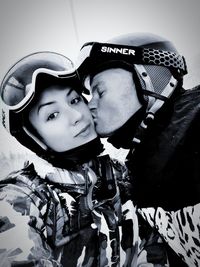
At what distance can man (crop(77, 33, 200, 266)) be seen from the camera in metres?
1.39

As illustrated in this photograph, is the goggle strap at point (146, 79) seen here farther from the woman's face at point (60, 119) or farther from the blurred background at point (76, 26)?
the woman's face at point (60, 119)

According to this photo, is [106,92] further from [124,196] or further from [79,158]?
[124,196]

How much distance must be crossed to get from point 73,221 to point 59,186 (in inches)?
7.1

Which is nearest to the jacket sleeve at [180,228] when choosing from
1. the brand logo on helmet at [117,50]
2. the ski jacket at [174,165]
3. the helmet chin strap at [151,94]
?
the ski jacket at [174,165]

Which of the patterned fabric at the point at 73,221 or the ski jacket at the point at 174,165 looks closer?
the patterned fabric at the point at 73,221

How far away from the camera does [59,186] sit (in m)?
1.40

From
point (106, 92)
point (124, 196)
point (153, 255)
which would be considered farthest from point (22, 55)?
point (153, 255)

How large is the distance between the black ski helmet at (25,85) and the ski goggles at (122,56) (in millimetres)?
82

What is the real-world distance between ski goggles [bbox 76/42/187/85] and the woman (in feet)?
0.30

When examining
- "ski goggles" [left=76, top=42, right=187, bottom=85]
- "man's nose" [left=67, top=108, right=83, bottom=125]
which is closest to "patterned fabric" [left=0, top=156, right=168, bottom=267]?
"man's nose" [left=67, top=108, right=83, bottom=125]

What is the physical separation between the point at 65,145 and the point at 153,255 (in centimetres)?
77

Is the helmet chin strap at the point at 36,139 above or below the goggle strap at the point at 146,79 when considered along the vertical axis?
below

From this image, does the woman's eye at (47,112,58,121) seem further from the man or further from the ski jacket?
the ski jacket

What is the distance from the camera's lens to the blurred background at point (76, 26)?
1371 mm
